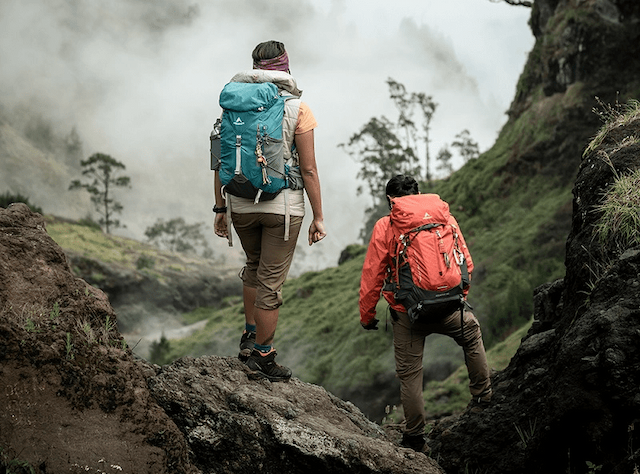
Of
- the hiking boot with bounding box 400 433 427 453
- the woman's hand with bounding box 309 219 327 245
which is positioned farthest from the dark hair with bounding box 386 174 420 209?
Answer: the hiking boot with bounding box 400 433 427 453

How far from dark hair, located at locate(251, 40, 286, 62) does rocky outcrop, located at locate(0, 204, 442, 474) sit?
203 centimetres

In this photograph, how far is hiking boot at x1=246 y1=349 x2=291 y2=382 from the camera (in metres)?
4.57

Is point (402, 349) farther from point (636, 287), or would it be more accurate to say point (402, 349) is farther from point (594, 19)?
point (594, 19)

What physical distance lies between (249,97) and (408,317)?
2025mm

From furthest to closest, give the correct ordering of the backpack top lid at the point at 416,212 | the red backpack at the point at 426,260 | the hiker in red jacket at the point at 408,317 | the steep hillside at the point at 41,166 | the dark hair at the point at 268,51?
the steep hillside at the point at 41,166
the hiker in red jacket at the point at 408,317
the backpack top lid at the point at 416,212
the red backpack at the point at 426,260
the dark hair at the point at 268,51

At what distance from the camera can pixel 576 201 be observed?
524 centimetres

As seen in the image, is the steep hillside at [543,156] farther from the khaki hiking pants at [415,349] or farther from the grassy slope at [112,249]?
the grassy slope at [112,249]

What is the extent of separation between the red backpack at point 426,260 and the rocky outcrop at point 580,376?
2.81 ft

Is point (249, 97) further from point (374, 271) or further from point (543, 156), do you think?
point (543, 156)

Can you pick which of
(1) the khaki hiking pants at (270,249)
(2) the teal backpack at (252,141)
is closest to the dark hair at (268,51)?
(2) the teal backpack at (252,141)

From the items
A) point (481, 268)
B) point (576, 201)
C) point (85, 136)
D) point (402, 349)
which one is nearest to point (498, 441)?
point (402, 349)

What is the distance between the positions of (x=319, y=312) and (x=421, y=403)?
79.4 feet

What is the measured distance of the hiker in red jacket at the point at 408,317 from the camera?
4.64 meters

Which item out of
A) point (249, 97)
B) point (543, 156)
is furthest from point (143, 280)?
point (249, 97)
